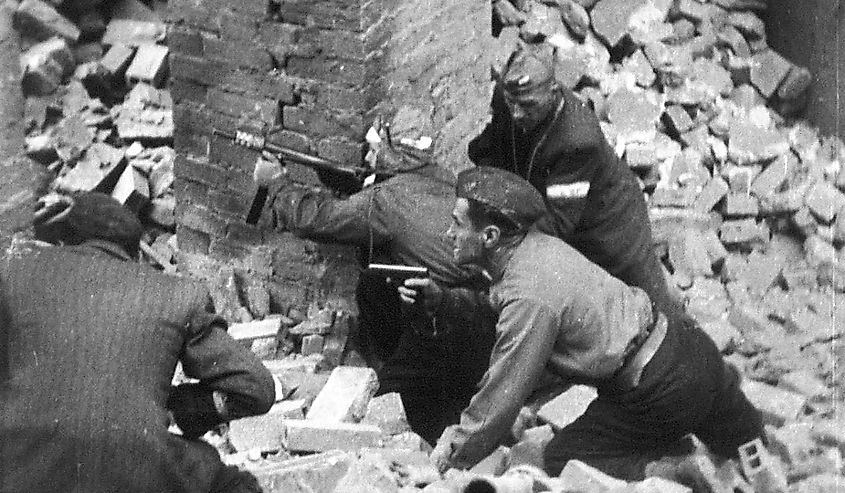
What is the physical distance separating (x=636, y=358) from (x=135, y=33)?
162 inches

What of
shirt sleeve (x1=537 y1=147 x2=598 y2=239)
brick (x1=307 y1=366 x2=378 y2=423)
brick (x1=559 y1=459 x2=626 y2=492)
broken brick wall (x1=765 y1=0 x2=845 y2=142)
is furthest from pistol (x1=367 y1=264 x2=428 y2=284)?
broken brick wall (x1=765 y1=0 x2=845 y2=142)

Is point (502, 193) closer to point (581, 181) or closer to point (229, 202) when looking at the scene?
point (581, 181)

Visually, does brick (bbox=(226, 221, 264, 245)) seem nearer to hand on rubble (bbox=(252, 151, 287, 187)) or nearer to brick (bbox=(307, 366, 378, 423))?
hand on rubble (bbox=(252, 151, 287, 187))

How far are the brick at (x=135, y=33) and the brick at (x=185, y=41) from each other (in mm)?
1226

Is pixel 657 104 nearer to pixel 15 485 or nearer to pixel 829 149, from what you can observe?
pixel 829 149

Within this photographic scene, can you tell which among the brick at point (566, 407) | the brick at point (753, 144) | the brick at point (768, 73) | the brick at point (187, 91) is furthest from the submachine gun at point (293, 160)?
the brick at point (768, 73)

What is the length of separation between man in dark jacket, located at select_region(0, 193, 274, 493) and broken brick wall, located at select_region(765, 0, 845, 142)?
4.86 meters

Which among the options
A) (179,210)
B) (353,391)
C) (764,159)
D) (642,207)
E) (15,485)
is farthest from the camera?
(764,159)

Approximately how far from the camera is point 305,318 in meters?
6.50

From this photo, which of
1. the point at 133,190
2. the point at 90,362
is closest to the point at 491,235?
the point at 90,362

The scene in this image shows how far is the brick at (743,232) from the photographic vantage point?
7.25m

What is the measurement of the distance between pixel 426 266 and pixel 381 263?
0.28 m

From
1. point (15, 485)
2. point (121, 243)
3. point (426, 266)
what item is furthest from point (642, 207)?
point (15, 485)


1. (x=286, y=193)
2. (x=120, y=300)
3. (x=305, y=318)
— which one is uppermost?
(x=120, y=300)
